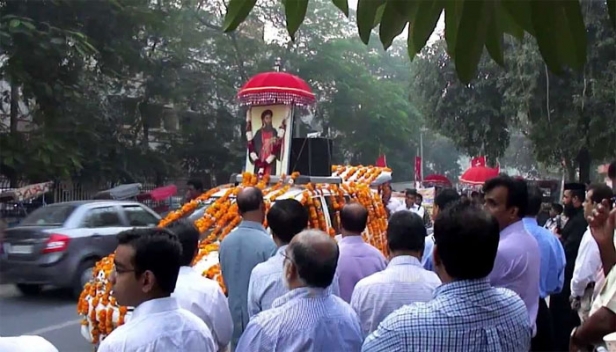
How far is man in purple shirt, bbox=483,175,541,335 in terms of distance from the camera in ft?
12.8

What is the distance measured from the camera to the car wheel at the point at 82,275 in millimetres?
10758

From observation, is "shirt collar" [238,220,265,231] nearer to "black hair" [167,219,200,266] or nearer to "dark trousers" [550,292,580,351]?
"black hair" [167,219,200,266]

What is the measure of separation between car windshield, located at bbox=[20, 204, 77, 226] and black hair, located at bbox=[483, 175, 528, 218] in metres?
8.44

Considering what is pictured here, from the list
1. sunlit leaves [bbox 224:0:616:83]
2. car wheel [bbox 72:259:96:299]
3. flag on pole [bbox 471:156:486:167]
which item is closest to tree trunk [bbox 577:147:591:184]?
flag on pole [bbox 471:156:486:167]

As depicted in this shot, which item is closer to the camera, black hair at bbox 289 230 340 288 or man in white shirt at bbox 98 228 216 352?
man in white shirt at bbox 98 228 216 352

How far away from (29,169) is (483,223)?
→ 48.1 feet

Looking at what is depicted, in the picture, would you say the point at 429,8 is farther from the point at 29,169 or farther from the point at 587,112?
the point at 587,112

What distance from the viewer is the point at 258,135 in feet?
30.1

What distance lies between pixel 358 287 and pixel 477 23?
2276mm

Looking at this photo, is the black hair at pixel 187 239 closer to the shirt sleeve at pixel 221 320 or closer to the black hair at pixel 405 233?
the shirt sleeve at pixel 221 320

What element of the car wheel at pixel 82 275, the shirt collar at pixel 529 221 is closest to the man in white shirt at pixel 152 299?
the shirt collar at pixel 529 221

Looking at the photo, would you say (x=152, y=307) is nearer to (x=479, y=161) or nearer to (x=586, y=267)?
(x=586, y=267)

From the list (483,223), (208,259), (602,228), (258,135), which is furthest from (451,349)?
(258,135)

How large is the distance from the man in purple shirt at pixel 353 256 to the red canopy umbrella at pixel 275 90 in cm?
401
